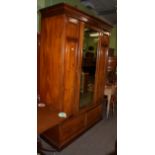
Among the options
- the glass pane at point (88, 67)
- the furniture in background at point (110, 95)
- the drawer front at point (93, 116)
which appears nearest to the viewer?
the glass pane at point (88, 67)

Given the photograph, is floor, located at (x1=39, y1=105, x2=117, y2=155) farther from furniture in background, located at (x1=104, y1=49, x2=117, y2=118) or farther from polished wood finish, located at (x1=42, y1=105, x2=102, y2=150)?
furniture in background, located at (x1=104, y1=49, x2=117, y2=118)

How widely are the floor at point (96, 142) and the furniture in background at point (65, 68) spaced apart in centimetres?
11

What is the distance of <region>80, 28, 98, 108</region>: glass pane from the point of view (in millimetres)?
2708

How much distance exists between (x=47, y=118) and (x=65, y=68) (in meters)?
0.76

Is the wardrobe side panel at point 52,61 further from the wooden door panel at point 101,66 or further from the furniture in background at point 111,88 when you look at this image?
the furniture in background at point 111,88

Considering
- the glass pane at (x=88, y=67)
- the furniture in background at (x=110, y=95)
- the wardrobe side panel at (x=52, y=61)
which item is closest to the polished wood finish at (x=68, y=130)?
the glass pane at (x=88, y=67)

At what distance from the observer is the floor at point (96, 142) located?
241cm

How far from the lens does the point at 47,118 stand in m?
1.92

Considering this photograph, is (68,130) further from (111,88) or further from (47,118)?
(111,88)

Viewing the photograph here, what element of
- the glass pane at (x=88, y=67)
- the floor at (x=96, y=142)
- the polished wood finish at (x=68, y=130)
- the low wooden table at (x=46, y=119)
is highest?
the glass pane at (x=88, y=67)

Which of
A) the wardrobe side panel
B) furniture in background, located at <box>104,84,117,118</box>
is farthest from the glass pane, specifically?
furniture in background, located at <box>104,84,117,118</box>

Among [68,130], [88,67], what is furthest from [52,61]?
[68,130]

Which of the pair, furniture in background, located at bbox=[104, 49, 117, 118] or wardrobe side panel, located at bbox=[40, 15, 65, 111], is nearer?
wardrobe side panel, located at bbox=[40, 15, 65, 111]

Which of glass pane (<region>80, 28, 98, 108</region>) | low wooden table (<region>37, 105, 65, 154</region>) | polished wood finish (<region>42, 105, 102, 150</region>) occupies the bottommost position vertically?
polished wood finish (<region>42, 105, 102, 150</region>)
